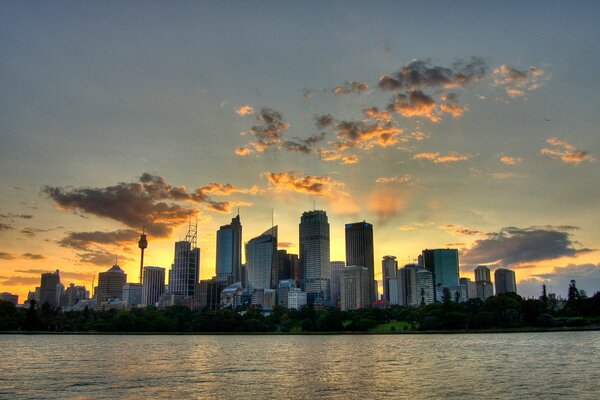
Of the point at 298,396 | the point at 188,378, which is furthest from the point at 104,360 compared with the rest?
the point at 298,396

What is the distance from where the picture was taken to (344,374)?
75375 mm

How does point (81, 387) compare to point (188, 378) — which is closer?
point (81, 387)

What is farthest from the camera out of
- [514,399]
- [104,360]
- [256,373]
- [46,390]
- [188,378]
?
[104,360]

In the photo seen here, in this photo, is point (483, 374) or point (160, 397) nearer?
point (160, 397)

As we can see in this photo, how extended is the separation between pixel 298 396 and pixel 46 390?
27048mm

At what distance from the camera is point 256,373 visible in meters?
77.5

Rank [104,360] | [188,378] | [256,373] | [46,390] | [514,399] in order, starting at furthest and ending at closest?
1. [104,360]
2. [256,373]
3. [188,378]
4. [46,390]
5. [514,399]

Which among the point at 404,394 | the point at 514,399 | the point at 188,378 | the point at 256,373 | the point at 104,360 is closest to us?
the point at 514,399

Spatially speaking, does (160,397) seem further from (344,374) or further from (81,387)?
(344,374)

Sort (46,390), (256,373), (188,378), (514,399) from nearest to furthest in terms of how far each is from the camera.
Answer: (514,399) → (46,390) → (188,378) → (256,373)

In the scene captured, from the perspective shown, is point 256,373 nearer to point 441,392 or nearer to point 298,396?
point 298,396

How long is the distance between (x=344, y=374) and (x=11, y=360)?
206 feet

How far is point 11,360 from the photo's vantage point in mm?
101188

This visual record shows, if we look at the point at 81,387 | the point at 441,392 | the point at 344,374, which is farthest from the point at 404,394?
the point at 81,387
